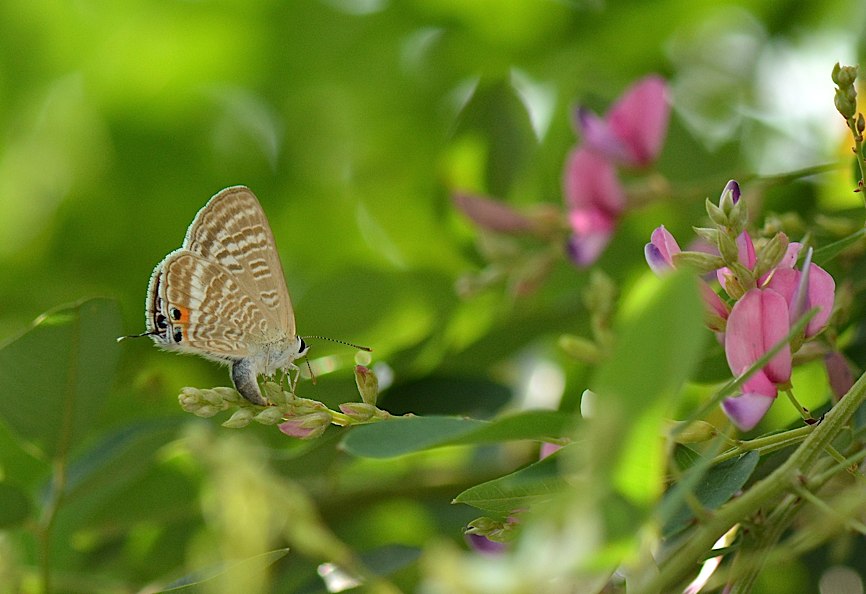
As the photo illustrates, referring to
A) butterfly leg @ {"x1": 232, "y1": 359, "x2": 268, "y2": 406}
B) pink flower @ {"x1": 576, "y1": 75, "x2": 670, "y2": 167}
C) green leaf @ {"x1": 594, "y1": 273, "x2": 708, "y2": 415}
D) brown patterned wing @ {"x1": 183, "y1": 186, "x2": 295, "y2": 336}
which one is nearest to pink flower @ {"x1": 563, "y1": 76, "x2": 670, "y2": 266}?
pink flower @ {"x1": 576, "y1": 75, "x2": 670, "y2": 167}

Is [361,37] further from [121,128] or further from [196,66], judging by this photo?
[121,128]

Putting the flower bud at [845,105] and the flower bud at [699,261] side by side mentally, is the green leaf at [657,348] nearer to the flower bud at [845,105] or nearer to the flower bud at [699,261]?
the flower bud at [699,261]

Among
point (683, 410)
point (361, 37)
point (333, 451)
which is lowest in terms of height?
point (333, 451)

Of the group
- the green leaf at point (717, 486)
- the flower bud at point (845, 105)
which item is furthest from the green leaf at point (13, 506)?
the flower bud at point (845, 105)

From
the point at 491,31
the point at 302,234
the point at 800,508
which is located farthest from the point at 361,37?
the point at 800,508

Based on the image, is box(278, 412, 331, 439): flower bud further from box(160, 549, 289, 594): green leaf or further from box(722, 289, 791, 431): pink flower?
box(722, 289, 791, 431): pink flower

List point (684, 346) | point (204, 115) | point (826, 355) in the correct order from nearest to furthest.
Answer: point (684, 346)
point (826, 355)
point (204, 115)
